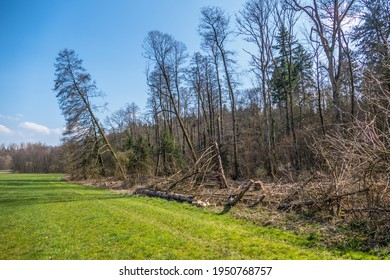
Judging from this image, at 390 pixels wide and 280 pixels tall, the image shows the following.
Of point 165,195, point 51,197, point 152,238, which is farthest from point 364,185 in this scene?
point 51,197

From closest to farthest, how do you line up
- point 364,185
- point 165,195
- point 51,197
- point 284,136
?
1. point 364,185
2. point 165,195
3. point 51,197
4. point 284,136

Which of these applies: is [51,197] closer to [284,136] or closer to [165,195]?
[165,195]

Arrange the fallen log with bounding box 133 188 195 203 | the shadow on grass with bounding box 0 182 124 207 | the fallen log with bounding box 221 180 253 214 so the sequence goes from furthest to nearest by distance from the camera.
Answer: the shadow on grass with bounding box 0 182 124 207 → the fallen log with bounding box 133 188 195 203 → the fallen log with bounding box 221 180 253 214

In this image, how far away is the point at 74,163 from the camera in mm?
25953

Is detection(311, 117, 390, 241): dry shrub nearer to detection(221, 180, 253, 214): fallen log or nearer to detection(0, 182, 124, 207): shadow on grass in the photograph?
detection(221, 180, 253, 214): fallen log

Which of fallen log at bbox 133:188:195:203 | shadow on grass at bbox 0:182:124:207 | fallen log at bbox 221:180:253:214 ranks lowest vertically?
shadow on grass at bbox 0:182:124:207

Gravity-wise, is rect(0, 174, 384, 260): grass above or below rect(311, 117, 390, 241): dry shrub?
below

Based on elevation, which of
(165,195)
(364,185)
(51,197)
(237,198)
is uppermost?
(364,185)

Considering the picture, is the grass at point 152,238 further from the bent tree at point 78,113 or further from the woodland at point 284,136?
the bent tree at point 78,113

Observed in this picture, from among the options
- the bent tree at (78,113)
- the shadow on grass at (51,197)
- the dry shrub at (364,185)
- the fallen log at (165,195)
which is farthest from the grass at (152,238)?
Result: the bent tree at (78,113)

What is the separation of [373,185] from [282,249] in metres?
2.96

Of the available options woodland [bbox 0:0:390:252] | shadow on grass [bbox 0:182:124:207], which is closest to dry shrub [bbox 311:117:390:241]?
woodland [bbox 0:0:390:252]

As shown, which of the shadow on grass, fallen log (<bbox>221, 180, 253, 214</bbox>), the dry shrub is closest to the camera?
the dry shrub

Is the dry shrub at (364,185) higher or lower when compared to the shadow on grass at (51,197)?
higher
